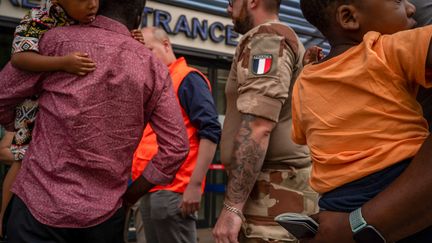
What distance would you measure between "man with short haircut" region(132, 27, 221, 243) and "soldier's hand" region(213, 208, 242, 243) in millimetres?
1108

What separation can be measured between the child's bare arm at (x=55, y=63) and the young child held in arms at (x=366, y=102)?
2.95 feet

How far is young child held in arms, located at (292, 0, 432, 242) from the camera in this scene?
124cm

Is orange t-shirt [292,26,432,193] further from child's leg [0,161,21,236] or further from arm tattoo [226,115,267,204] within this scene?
child's leg [0,161,21,236]

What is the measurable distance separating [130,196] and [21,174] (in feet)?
1.55

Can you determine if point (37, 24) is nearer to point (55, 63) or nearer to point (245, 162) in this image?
point (55, 63)

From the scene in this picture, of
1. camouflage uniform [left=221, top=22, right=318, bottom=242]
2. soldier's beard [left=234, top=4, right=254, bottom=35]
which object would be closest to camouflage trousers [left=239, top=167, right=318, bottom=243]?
camouflage uniform [left=221, top=22, right=318, bottom=242]

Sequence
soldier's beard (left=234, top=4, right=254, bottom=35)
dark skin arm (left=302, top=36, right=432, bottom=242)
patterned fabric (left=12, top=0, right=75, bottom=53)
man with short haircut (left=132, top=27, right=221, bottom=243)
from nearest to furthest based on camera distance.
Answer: dark skin arm (left=302, top=36, right=432, bottom=242), patterned fabric (left=12, top=0, right=75, bottom=53), soldier's beard (left=234, top=4, right=254, bottom=35), man with short haircut (left=132, top=27, right=221, bottom=243)

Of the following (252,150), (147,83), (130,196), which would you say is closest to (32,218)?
(130,196)

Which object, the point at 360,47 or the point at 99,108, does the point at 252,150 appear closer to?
the point at 99,108

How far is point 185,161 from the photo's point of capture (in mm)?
3576

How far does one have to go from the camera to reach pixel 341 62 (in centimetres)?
138

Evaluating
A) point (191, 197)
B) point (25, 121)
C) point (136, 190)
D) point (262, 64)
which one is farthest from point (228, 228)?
point (191, 197)

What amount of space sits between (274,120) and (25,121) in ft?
3.37

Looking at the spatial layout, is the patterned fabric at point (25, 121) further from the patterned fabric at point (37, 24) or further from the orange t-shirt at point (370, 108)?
the orange t-shirt at point (370, 108)
